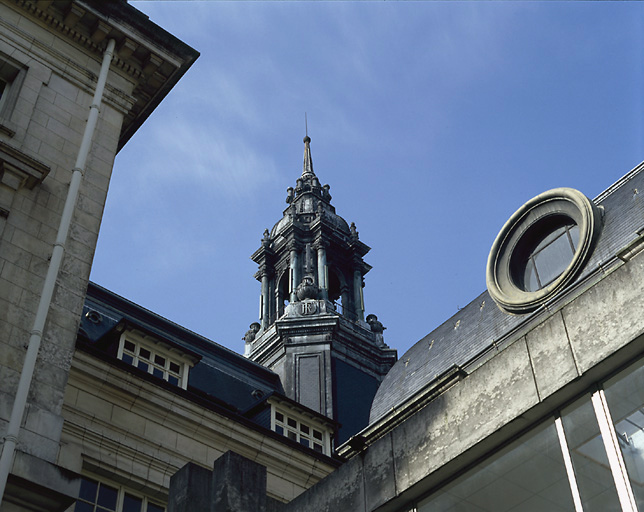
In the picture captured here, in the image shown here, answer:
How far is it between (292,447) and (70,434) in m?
6.27

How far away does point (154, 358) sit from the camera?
2277cm

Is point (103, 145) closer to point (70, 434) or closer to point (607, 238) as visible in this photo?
point (70, 434)

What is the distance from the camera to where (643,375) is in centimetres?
821

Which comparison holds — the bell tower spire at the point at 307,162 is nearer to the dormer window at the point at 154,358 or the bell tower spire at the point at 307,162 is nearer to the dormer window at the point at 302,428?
the dormer window at the point at 302,428

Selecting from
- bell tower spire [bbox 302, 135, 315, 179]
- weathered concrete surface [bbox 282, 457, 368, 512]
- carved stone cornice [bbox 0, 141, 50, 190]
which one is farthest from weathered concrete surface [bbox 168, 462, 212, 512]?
bell tower spire [bbox 302, 135, 315, 179]

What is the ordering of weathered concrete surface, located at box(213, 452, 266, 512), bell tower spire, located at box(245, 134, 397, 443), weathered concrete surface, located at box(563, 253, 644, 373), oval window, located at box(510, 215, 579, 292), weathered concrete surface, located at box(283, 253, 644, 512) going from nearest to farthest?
1. weathered concrete surface, located at box(563, 253, 644, 373)
2. weathered concrete surface, located at box(283, 253, 644, 512)
3. weathered concrete surface, located at box(213, 452, 266, 512)
4. oval window, located at box(510, 215, 579, 292)
5. bell tower spire, located at box(245, 134, 397, 443)

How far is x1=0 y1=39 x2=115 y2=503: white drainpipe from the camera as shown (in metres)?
12.1

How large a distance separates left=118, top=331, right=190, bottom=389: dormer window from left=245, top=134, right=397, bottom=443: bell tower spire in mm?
12822

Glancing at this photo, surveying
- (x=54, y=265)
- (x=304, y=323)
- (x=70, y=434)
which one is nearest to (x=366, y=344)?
(x=304, y=323)

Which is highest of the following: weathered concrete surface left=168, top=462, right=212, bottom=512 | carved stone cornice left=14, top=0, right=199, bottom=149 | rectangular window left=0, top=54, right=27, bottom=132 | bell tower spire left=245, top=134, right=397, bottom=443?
bell tower spire left=245, top=134, right=397, bottom=443

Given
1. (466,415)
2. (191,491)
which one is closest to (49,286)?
(191,491)

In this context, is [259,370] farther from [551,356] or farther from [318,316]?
[551,356]

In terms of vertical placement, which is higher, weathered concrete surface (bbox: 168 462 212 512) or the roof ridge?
the roof ridge

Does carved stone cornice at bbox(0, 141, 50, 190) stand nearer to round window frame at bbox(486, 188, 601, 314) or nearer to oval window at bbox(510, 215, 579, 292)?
round window frame at bbox(486, 188, 601, 314)
